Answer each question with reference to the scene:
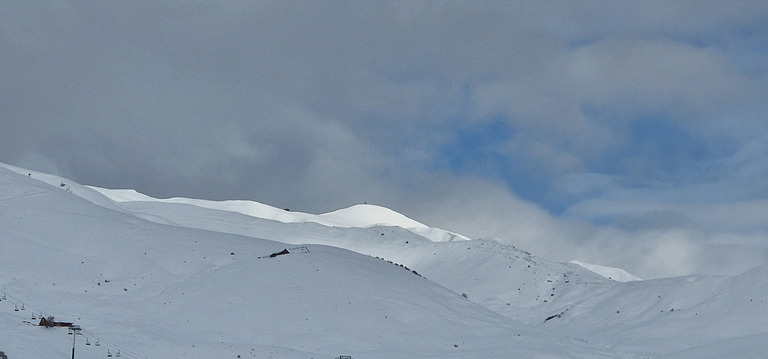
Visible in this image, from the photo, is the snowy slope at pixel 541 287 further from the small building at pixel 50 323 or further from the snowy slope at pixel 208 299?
the small building at pixel 50 323

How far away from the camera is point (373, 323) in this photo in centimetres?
4344

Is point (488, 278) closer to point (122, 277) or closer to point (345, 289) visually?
point (345, 289)

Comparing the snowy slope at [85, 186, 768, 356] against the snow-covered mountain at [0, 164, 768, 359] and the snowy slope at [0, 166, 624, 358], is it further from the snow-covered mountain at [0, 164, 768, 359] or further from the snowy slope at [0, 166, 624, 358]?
the snowy slope at [0, 166, 624, 358]

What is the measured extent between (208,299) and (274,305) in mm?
3088

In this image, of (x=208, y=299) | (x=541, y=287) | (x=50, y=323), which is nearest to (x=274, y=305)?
(x=208, y=299)

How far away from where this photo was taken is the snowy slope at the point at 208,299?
125ft

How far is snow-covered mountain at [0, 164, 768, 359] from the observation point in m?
39.1

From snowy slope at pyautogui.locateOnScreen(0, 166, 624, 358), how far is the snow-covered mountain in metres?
0.10

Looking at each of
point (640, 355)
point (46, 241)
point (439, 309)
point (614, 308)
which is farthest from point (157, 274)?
point (614, 308)

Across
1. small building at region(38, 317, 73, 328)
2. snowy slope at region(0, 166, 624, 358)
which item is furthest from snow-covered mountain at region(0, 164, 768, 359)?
small building at region(38, 317, 73, 328)

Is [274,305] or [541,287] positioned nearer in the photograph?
[274,305]

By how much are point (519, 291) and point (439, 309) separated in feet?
74.0

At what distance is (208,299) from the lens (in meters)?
44.2

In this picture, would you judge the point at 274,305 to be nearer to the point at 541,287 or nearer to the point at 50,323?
the point at 50,323
